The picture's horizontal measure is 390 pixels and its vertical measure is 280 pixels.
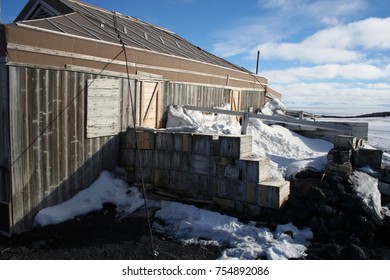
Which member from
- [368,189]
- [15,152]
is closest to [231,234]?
[368,189]

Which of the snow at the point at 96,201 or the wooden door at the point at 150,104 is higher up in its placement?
the wooden door at the point at 150,104

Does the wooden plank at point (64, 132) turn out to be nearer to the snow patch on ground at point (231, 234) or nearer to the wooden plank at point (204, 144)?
the snow patch on ground at point (231, 234)

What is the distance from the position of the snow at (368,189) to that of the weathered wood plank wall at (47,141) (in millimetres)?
6404

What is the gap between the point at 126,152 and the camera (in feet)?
31.8

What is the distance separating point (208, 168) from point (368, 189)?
3.64 m

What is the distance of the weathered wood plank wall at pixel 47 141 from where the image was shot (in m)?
7.13

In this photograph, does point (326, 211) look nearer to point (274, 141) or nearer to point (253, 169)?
point (253, 169)

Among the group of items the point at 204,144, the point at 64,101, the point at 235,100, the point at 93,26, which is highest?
the point at 93,26

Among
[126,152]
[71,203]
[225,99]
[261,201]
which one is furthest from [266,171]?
[225,99]

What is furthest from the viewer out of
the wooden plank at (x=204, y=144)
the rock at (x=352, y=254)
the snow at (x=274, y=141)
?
the snow at (x=274, y=141)

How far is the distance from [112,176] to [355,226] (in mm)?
6061

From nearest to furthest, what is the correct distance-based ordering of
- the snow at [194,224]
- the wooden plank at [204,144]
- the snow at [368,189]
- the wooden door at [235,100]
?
the snow at [194,224] < the snow at [368,189] < the wooden plank at [204,144] < the wooden door at [235,100]

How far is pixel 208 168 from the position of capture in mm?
8508

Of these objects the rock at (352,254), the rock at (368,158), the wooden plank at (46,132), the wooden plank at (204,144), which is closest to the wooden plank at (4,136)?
the wooden plank at (46,132)
